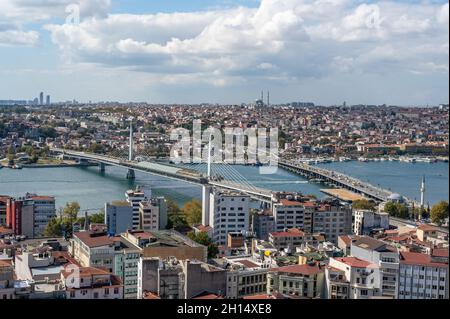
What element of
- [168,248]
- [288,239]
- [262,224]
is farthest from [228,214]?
[168,248]

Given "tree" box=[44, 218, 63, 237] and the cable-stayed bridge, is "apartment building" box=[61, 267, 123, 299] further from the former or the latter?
the cable-stayed bridge

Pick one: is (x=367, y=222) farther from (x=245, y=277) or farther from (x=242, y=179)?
(x=242, y=179)

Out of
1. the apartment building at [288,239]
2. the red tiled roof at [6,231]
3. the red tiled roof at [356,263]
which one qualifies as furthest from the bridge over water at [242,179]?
the red tiled roof at [356,263]

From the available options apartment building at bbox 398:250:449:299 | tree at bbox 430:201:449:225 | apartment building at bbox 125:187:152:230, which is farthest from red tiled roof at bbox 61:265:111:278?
tree at bbox 430:201:449:225

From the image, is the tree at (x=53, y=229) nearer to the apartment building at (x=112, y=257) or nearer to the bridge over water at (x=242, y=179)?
the apartment building at (x=112, y=257)
